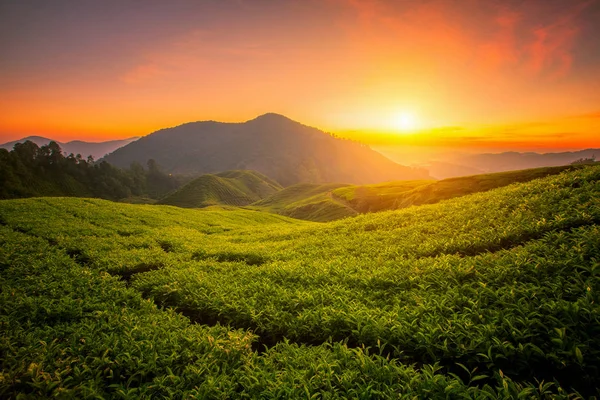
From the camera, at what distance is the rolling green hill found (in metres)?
5.59

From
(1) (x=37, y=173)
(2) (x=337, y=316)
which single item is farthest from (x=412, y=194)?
(1) (x=37, y=173)

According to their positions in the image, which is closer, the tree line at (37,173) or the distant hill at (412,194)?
the distant hill at (412,194)

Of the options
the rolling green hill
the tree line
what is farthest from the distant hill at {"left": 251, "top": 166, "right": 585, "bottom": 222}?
the tree line

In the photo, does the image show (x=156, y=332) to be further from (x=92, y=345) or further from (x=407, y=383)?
(x=407, y=383)

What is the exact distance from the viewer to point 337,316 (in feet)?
26.2

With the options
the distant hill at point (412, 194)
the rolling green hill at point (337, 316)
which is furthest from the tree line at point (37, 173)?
the rolling green hill at point (337, 316)

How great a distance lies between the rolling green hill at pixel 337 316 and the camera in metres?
5.59

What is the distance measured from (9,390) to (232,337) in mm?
4681

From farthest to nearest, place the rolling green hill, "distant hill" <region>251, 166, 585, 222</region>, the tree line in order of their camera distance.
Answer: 1. the tree line
2. "distant hill" <region>251, 166, 585, 222</region>
3. the rolling green hill

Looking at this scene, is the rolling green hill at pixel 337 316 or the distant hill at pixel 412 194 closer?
the rolling green hill at pixel 337 316

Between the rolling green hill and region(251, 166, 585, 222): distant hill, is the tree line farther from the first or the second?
the rolling green hill

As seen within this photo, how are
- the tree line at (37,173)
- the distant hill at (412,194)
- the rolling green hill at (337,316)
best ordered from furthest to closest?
the tree line at (37,173) → the distant hill at (412,194) → the rolling green hill at (337,316)

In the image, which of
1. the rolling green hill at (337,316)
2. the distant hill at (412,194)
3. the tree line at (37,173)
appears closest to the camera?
the rolling green hill at (337,316)

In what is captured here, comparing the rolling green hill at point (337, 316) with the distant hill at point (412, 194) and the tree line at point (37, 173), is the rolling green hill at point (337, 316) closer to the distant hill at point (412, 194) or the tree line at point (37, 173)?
the distant hill at point (412, 194)
